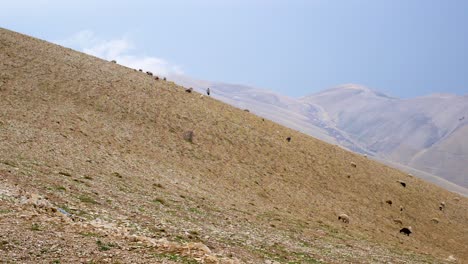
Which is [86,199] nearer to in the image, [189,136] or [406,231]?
[189,136]

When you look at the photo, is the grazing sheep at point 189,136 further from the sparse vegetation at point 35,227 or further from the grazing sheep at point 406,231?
the sparse vegetation at point 35,227

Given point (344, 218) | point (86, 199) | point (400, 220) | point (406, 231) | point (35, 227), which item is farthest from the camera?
point (400, 220)

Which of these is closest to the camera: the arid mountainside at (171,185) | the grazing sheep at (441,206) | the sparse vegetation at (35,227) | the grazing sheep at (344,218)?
the sparse vegetation at (35,227)

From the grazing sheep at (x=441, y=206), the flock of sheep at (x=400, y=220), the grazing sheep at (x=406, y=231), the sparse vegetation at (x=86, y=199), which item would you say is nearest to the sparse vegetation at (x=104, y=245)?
the sparse vegetation at (x=86, y=199)

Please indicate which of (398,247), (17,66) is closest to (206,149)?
(398,247)

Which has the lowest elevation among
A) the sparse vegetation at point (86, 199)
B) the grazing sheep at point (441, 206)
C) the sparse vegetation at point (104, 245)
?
the sparse vegetation at point (104, 245)

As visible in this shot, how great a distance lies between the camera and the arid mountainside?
25688 mm

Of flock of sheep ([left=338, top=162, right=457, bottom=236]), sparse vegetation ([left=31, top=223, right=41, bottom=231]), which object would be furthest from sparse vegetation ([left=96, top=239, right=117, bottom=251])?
flock of sheep ([left=338, top=162, right=457, bottom=236])

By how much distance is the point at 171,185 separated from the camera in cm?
4406

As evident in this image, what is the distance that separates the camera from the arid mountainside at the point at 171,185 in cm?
2569

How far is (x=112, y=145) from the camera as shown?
2010 inches

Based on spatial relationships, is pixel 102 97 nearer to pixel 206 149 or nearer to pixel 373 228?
pixel 206 149

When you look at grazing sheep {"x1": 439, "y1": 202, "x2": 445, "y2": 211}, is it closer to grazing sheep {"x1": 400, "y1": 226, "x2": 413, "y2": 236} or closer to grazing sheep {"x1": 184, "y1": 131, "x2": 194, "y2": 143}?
grazing sheep {"x1": 400, "y1": 226, "x2": 413, "y2": 236}

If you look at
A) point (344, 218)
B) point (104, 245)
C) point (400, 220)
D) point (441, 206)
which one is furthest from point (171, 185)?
point (441, 206)
